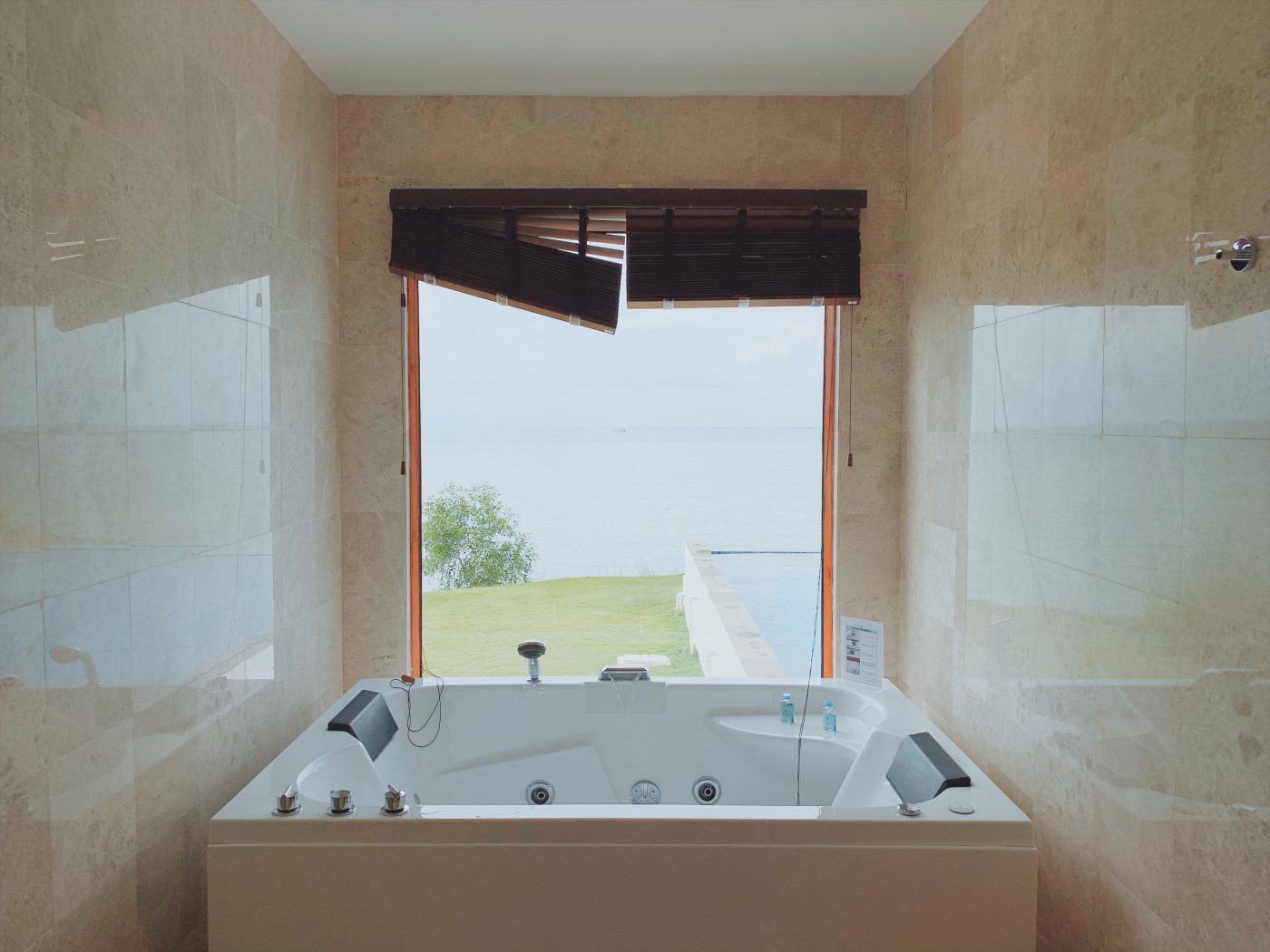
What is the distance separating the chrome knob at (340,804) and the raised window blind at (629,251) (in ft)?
5.84

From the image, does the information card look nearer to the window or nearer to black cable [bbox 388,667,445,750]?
the window

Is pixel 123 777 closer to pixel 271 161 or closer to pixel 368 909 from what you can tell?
pixel 368 909

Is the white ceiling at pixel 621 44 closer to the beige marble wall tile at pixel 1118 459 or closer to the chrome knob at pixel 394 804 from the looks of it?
the beige marble wall tile at pixel 1118 459

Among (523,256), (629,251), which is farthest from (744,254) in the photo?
(523,256)

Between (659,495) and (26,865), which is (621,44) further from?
(26,865)

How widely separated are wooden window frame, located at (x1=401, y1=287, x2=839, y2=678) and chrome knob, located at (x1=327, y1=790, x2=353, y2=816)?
51.9 inches

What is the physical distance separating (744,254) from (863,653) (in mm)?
A: 1398

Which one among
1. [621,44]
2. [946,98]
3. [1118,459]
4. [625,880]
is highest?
[621,44]

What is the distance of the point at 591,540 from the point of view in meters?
3.25

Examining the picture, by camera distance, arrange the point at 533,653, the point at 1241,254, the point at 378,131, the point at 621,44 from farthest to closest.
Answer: the point at 378,131
the point at 533,653
the point at 621,44
the point at 1241,254

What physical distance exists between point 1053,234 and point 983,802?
1.25 metres

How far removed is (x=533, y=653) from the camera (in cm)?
273

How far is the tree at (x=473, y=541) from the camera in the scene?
3.20 m

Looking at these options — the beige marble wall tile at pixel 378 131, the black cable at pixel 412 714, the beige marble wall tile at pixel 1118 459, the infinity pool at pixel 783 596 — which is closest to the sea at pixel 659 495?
the infinity pool at pixel 783 596
